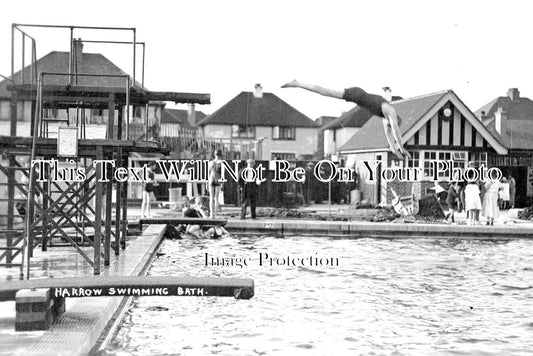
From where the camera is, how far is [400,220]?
23812 mm

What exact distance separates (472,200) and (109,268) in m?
13.4

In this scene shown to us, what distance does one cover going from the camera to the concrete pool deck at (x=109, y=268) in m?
6.45

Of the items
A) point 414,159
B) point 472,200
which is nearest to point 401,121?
point 414,159

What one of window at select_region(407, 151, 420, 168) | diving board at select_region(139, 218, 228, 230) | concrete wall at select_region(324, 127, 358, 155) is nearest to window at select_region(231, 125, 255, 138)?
concrete wall at select_region(324, 127, 358, 155)

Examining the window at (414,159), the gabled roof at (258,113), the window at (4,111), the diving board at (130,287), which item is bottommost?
the diving board at (130,287)

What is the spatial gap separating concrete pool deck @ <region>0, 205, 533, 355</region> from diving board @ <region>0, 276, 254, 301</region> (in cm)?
30

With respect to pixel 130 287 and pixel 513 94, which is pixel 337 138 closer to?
pixel 513 94

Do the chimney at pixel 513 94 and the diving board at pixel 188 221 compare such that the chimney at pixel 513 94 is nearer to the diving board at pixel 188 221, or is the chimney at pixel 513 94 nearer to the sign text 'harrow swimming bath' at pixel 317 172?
the sign text 'harrow swimming bath' at pixel 317 172

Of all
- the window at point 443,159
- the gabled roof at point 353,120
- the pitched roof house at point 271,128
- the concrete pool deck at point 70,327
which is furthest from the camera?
the gabled roof at point 353,120

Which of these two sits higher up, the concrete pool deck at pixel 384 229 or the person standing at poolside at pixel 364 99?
the person standing at poolside at pixel 364 99

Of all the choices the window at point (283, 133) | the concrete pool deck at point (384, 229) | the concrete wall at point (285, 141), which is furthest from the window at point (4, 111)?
the concrete pool deck at point (384, 229)

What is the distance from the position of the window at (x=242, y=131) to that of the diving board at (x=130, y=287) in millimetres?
57915

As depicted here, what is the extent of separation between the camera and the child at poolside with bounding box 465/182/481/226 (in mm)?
21016

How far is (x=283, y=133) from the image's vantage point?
216 feet
